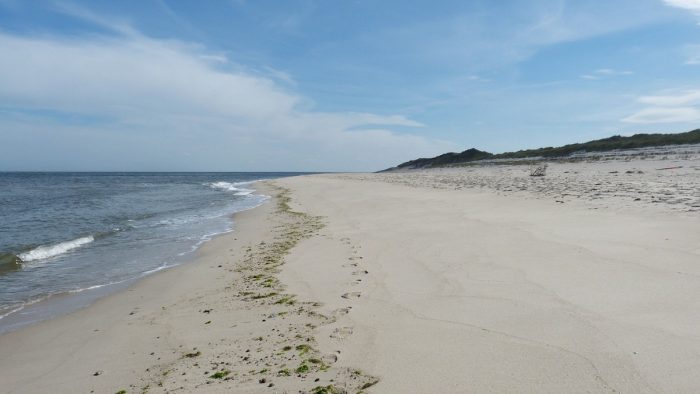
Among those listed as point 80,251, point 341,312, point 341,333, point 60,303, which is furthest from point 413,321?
point 80,251

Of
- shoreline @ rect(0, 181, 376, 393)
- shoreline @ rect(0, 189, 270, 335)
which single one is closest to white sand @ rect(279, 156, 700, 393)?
shoreline @ rect(0, 181, 376, 393)

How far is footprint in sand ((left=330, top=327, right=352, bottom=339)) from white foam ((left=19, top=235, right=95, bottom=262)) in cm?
979

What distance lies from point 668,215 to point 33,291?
1208cm

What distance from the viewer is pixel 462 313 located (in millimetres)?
4426

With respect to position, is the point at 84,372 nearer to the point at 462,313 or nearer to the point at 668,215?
the point at 462,313

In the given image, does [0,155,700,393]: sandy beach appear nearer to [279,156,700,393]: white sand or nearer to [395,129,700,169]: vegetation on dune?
[279,156,700,393]: white sand

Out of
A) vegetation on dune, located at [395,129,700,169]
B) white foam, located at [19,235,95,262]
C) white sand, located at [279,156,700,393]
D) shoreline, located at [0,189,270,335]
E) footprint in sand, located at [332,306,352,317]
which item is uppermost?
vegetation on dune, located at [395,129,700,169]

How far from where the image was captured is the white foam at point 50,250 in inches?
424

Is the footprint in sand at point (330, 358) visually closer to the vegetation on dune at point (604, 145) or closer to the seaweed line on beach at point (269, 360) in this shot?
the seaweed line on beach at point (269, 360)

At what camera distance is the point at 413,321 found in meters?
4.34

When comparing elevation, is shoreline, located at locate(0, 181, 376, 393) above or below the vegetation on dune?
below

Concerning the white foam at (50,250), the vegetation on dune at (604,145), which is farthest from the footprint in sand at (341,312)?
the vegetation on dune at (604,145)

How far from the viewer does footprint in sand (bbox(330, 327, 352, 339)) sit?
420cm

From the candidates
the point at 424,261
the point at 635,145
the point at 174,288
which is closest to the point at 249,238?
the point at 174,288
